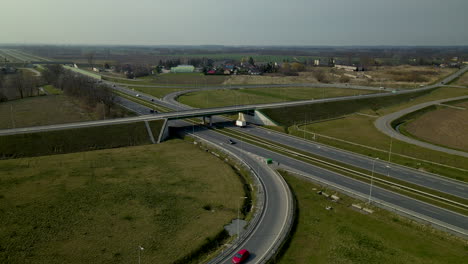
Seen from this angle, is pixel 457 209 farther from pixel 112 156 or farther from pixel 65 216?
pixel 112 156

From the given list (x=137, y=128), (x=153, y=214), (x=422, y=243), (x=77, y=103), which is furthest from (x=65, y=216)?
(x=77, y=103)

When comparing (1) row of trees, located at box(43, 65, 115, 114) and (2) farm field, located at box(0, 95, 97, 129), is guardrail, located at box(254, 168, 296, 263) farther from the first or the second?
(1) row of trees, located at box(43, 65, 115, 114)

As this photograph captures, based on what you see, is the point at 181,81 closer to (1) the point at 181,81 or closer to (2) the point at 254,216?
(1) the point at 181,81

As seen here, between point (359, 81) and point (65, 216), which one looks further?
point (359, 81)

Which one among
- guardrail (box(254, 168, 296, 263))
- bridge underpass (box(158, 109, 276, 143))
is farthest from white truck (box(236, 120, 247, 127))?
guardrail (box(254, 168, 296, 263))

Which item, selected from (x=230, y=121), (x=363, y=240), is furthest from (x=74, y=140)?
(x=363, y=240)

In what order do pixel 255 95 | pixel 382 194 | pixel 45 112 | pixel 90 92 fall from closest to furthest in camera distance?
pixel 382 194 < pixel 45 112 < pixel 90 92 < pixel 255 95
